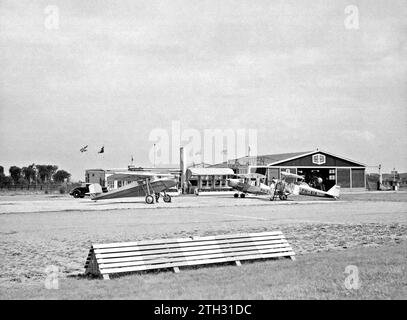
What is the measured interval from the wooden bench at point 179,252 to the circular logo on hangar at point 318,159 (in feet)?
197

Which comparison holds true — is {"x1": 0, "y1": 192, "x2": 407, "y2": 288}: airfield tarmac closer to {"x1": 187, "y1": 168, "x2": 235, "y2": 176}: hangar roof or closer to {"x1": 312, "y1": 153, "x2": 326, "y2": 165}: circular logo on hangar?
{"x1": 187, "y1": 168, "x2": 235, "y2": 176}: hangar roof

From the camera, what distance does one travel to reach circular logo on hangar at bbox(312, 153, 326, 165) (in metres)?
70.6

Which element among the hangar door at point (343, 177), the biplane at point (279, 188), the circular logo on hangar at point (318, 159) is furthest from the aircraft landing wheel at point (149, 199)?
the hangar door at point (343, 177)

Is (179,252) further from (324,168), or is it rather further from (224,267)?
(324,168)

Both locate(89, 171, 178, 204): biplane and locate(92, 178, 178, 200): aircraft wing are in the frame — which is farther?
locate(92, 178, 178, 200): aircraft wing

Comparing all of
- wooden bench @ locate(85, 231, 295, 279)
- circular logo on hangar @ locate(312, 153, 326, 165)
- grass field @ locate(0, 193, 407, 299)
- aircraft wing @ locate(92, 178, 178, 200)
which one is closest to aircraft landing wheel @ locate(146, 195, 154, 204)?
aircraft wing @ locate(92, 178, 178, 200)

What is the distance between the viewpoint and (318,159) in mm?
70812

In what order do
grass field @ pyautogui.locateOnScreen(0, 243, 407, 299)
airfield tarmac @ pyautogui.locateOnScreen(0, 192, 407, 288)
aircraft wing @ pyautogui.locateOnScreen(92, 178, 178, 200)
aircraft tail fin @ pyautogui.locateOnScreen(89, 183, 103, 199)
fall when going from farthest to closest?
1. aircraft tail fin @ pyautogui.locateOnScreen(89, 183, 103, 199)
2. aircraft wing @ pyautogui.locateOnScreen(92, 178, 178, 200)
3. airfield tarmac @ pyautogui.locateOnScreen(0, 192, 407, 288)
4. grass field @ pyautogui.locateOnScreen(0, 243, 407, 299)

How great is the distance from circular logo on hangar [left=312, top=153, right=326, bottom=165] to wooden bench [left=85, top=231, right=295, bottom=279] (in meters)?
60.0

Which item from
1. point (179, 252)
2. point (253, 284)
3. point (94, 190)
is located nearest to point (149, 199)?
point (94, 190)

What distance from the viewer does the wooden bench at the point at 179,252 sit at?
9.99m

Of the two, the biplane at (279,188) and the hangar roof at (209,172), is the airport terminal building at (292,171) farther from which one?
the biplane at (279,188)

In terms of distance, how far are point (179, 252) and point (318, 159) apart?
62566 mm
